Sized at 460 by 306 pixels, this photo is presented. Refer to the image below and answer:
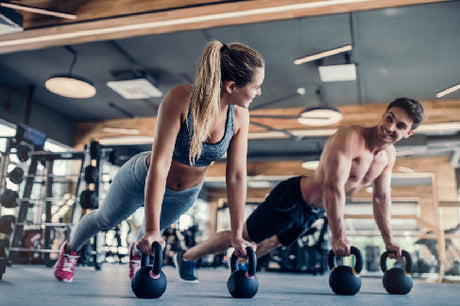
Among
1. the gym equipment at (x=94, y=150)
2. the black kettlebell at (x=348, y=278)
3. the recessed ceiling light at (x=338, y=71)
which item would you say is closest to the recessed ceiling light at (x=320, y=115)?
the recessed ceiling light at (x=338, y=71)

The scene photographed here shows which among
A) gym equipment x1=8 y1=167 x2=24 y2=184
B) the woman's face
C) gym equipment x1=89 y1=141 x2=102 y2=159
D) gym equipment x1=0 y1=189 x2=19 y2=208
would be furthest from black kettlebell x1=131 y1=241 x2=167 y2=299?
gym equipment x1=89 y1=141 x2=102 y2=159

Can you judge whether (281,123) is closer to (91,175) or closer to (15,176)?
(91,175)

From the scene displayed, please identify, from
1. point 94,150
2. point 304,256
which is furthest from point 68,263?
point 304,256

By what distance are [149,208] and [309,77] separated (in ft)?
15.1

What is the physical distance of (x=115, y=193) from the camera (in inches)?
67.4

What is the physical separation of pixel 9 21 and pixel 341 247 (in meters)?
3.16

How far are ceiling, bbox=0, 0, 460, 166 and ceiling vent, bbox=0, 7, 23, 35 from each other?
2.4 inches

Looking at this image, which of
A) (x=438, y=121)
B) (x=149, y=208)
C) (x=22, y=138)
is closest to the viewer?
(x=149, y=208)

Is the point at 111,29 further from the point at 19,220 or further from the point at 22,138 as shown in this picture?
the point at 19,220

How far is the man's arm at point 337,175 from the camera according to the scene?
194 centimetres

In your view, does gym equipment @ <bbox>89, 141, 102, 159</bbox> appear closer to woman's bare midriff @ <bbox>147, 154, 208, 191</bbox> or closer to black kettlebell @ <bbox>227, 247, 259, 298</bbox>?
woman's bare midriff @ <bbox>147, 154, 208, 191</bbox>

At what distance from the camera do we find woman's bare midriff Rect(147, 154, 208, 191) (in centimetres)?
165

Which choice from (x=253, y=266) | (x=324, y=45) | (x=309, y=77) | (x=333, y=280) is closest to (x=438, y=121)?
(x=309, y=77)

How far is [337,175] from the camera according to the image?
200 centimetres
